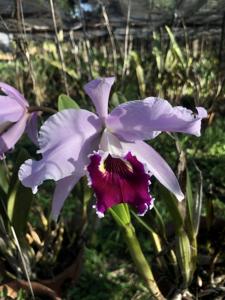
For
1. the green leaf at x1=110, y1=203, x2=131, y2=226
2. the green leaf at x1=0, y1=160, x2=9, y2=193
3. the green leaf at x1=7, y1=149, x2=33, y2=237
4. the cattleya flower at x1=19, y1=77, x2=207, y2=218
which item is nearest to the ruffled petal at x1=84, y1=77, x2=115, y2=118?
the cattleya flower at x1=19, y1=77, x2=207, y2=218

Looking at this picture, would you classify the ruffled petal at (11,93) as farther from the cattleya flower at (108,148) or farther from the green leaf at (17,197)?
the green leaf at (17,197)

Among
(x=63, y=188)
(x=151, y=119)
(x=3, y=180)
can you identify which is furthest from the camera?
(x=3, y=180)

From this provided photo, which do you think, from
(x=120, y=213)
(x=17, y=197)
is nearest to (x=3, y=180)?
(x=17, y=197)

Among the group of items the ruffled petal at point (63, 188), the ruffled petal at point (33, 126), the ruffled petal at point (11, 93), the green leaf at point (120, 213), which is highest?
the ruffled petal at point (11, 93)

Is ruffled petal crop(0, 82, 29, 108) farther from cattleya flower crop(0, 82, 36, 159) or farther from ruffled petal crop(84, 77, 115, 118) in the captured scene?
ruffled petal crop(84, 77, 115, 118)

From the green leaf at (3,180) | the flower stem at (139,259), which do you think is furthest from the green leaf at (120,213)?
the green leaf at (3,180)

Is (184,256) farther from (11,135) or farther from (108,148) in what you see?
(11,135)

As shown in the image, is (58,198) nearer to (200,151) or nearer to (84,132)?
(84,132)

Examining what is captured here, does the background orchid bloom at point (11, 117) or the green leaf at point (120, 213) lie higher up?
the background orchid bloom at point (11, 117)
